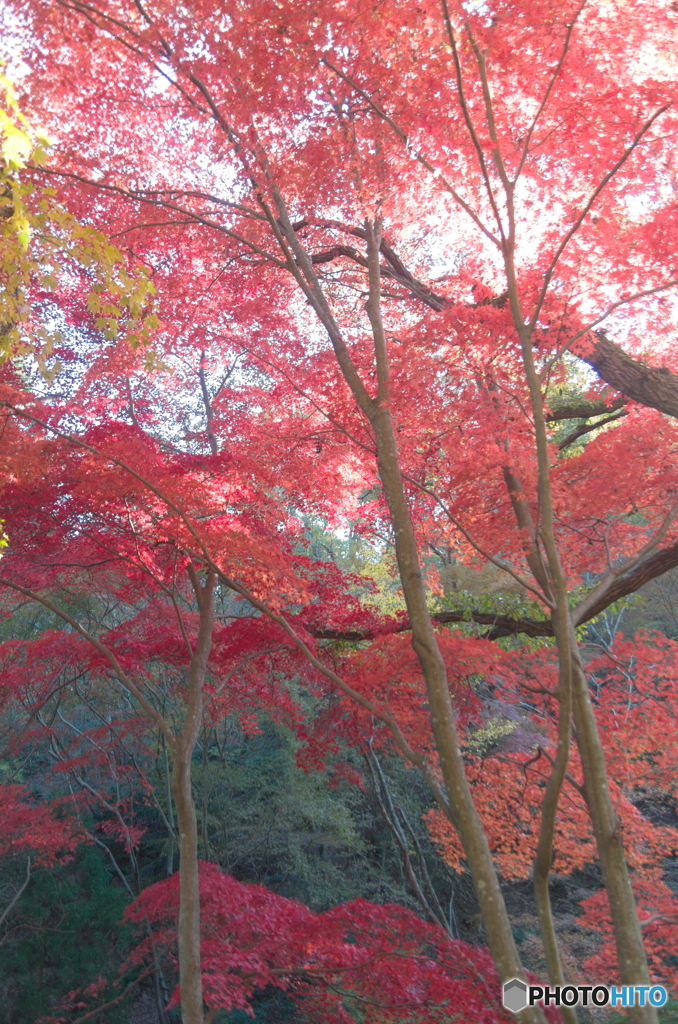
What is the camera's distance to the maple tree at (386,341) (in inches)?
133

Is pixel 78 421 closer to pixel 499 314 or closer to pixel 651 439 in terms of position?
pixel 499 314

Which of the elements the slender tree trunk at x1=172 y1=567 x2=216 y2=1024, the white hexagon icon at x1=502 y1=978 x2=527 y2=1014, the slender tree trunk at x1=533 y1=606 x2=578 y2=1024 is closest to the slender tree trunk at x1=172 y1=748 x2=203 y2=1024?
the slender tree trunk at x1=172 y1=567 x2=216 y2=1024

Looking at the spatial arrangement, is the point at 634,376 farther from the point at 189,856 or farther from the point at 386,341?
the point at 189,856

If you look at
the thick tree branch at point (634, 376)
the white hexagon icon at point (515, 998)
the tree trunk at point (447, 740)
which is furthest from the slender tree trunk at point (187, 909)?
the thick tree branch at point (634, 376)

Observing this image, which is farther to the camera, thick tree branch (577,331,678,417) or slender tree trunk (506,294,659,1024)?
thick tree branch (577,331,678,417)

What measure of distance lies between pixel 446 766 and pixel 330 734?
4.45m

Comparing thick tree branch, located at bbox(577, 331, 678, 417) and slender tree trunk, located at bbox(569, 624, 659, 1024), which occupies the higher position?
thick tree branch, located at bbox(577, 331, 678, 417)

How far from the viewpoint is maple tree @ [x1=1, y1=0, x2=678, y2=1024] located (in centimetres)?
337

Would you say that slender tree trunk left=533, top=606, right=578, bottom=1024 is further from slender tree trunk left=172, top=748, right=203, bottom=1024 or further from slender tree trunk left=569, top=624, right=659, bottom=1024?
slender tree trunk left=172, top=748, right=203, bottom=1024

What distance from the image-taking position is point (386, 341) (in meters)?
5.81

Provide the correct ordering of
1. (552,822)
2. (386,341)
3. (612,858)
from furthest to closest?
(386,341)
(612,858)
(552,822)

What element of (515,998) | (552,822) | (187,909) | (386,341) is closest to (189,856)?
(187,909)

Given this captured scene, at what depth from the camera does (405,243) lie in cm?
741

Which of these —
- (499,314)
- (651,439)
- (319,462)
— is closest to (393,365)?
(499,314)
